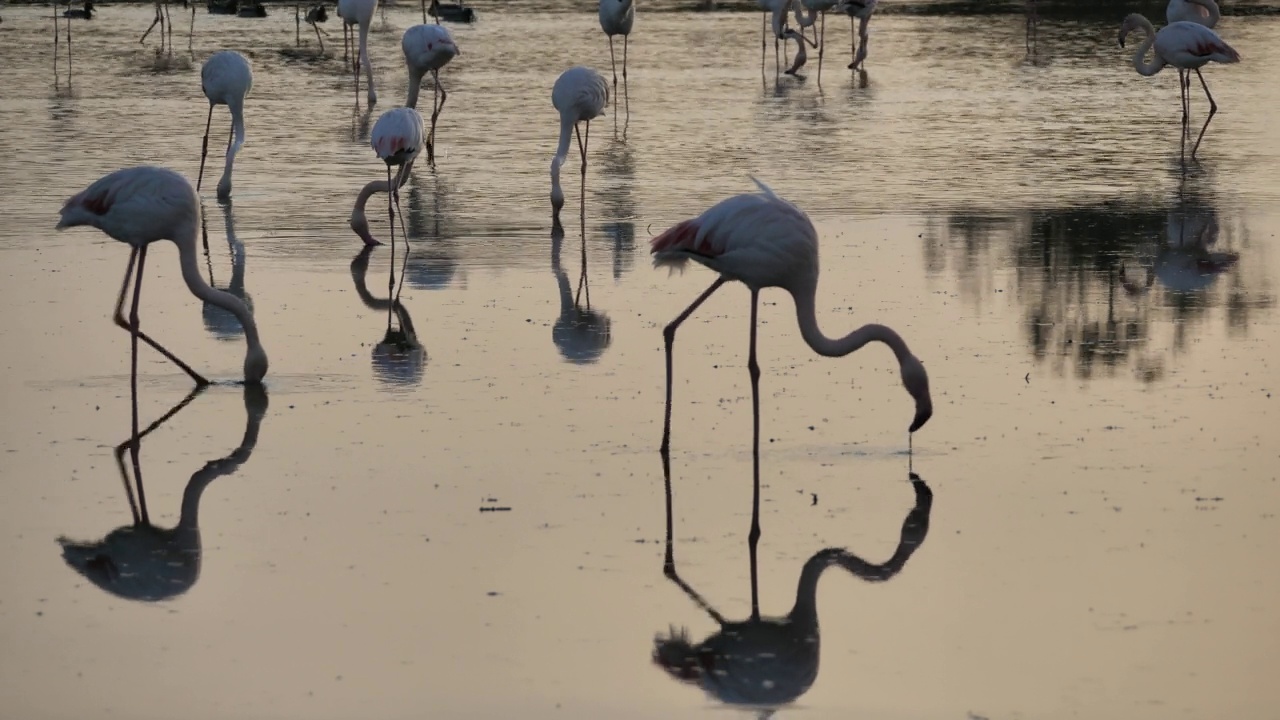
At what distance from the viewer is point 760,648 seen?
5414 mm

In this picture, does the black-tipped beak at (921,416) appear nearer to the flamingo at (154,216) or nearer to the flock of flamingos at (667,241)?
the flock of flamingos at (667,241)

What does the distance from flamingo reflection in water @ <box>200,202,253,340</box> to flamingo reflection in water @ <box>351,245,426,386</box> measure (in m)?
0.69

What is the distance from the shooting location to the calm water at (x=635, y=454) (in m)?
5.28

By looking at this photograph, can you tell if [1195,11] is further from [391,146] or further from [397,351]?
[397,351]

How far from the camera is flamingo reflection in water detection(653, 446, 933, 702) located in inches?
202

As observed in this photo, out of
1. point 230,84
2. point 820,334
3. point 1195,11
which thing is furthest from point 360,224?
point 1195,11

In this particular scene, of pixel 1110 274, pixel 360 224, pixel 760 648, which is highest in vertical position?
pixel 360 224

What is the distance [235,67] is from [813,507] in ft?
28.0

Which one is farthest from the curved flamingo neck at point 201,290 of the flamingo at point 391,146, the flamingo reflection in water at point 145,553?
the flamingo at point 391,146

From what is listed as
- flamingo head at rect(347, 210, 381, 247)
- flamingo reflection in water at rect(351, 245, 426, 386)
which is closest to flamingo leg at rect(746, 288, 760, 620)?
flamingo reflection in water at rect(351, 245, 426, 386)

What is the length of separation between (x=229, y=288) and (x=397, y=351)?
209cm

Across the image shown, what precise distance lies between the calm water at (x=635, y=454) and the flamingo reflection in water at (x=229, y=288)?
→ 3cm

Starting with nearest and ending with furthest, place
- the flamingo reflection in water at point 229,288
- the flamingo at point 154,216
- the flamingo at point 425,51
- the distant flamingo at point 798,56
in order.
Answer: the flamingo at point 154,216, the flamingo reflection in water at point 229,288, the flamingo at point 425,51, the distant flamingo at point 798,56

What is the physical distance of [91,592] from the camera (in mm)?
5871
